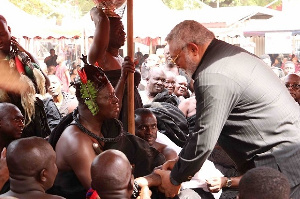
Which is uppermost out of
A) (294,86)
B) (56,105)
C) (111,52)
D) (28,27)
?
(111,52)

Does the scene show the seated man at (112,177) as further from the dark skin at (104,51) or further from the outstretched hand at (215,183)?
the dark skin at (104,51)

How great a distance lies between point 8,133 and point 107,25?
57.9 inches

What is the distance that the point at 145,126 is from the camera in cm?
527

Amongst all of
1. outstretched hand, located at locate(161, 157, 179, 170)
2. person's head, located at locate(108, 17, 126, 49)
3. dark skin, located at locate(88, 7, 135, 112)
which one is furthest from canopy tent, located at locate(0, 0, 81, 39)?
outstretched hand, located at locate(161, 157, 179, 170)

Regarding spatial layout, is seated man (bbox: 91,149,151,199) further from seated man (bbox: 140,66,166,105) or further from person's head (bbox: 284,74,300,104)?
seated man (bbox: 140,66,166,105)

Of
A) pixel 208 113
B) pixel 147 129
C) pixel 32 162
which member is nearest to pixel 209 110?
pixel 208 113

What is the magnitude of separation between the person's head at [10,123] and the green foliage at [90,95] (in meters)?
0.62

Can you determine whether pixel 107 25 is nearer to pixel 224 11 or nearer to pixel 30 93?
pixel 30 93

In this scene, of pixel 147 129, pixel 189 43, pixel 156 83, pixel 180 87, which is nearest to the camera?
pixel 189 43

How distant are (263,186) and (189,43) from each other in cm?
131

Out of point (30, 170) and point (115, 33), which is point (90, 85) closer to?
point (30, 170)

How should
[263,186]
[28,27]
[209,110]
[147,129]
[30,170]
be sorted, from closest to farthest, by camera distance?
[263,186] → [30,170] → [209,110] → [147,129] → [28,27]

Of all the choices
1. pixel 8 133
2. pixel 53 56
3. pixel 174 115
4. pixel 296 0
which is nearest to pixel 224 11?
pixel 296 0

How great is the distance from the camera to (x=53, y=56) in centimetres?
1705
